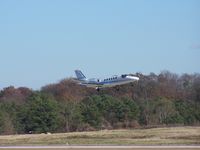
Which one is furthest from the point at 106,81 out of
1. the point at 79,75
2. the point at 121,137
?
the point at 121,137

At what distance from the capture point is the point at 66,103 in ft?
286

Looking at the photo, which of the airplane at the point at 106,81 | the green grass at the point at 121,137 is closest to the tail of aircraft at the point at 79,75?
the airplane at the point at 106,81

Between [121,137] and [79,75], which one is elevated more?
[79,75]

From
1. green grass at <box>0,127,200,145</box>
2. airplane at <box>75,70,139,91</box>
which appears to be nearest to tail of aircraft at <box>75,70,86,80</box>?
airplane at <box>75,70,139,91</box>

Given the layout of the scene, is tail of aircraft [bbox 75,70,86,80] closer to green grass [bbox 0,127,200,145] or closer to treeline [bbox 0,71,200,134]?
treeline [bbox 0,71,200,134]

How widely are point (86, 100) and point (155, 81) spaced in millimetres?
28875

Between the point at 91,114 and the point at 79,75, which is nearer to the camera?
the point at 79,75

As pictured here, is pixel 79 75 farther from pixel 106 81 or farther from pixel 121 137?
pixel 121 137

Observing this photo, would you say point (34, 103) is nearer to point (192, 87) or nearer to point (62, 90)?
point (62, 90)

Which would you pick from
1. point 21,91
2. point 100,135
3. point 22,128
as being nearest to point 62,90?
point 21,91

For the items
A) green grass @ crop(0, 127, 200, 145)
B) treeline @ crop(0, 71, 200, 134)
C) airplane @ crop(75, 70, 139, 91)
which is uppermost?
airplane @ crop(75, 70, 139, 91)

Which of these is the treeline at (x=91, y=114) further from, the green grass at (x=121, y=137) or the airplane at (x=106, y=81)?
the green grass at (x=121, y=137)

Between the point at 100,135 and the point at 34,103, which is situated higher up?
the point at 34,103

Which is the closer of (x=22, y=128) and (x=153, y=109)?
(x=22, y=128)
